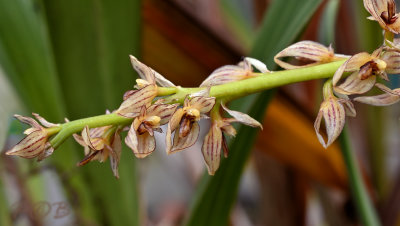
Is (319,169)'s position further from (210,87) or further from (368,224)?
(210,87)

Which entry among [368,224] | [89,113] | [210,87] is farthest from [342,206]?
[210,87]

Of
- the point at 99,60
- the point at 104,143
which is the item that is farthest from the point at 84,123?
the point at 99,60

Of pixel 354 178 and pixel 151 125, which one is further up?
pixel 151 125

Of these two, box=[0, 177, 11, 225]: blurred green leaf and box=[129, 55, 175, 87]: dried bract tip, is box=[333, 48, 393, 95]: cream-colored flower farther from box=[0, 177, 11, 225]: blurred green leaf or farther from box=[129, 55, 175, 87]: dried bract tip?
box=[0, 177, 11, 225]: blurred green leaf

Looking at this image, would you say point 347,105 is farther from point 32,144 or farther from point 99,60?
point 99,60

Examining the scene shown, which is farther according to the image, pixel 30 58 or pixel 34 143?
pixel 30 58
